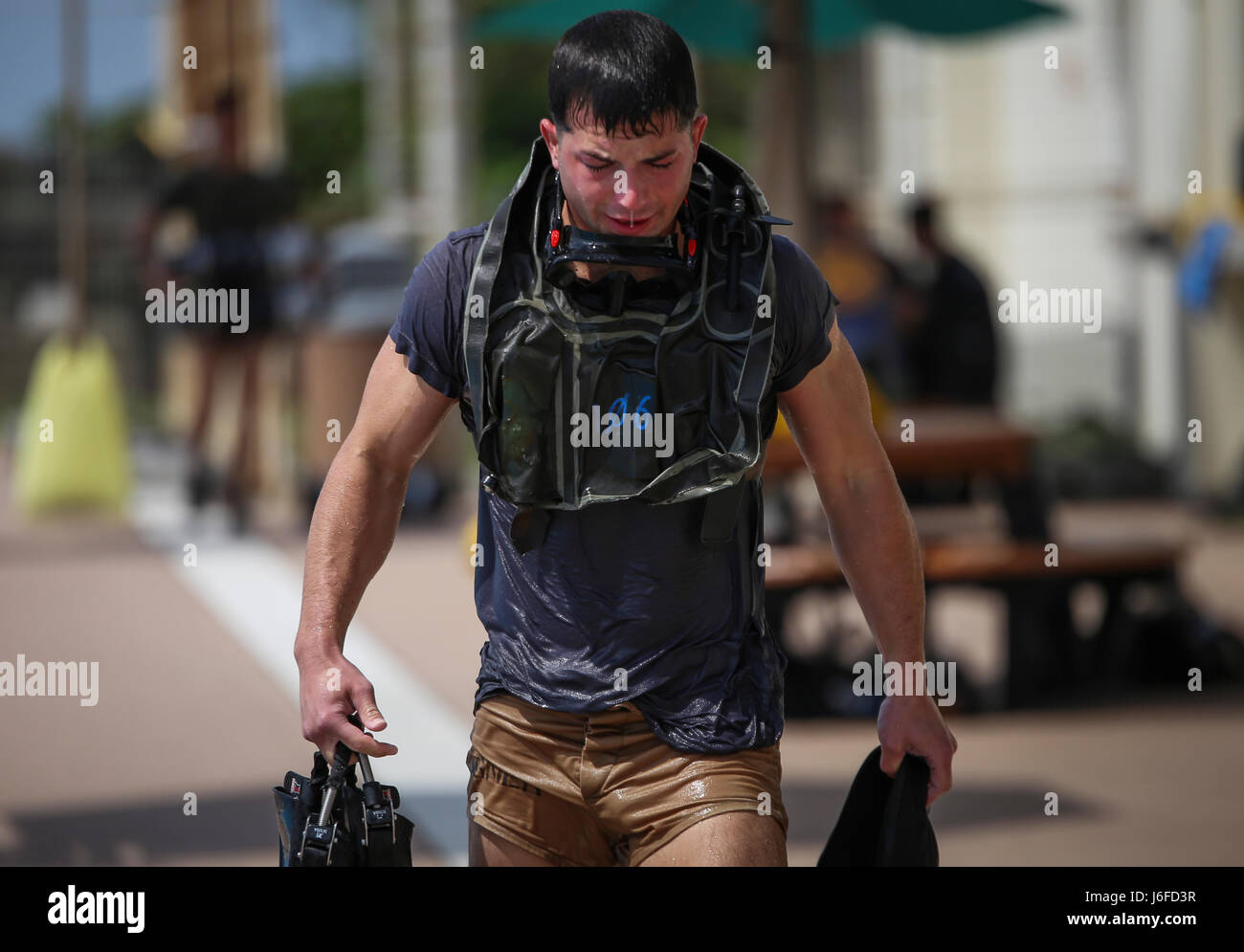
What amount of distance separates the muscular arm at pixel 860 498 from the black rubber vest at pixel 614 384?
5.8 inches

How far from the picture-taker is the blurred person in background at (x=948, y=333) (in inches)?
404

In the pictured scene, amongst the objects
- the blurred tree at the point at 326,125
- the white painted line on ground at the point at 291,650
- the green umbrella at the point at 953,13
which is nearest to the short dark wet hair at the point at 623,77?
the white painted line on ground at the point at 291,650

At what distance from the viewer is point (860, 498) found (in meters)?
2.93

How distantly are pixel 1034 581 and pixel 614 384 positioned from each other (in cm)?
514

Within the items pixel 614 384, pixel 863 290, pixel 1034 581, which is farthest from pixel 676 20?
pixel 614 384

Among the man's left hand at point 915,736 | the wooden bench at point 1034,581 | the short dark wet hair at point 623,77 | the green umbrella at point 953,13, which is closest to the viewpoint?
the short dark wet hair at point 623,77

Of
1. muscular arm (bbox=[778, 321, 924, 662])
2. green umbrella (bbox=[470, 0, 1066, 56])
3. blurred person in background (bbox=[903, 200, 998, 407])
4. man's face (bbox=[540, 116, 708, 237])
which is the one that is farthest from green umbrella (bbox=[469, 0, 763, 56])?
man's face (bbox=[540, 116, 708, 237])

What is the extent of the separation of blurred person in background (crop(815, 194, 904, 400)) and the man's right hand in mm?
5844

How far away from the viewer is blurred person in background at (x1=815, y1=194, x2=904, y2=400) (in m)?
9.28

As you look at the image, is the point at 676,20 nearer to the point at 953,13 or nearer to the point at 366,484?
the point at 953,13

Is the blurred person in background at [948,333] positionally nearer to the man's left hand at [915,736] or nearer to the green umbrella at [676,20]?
the green umbrella at [676,20]

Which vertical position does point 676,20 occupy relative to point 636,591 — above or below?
above

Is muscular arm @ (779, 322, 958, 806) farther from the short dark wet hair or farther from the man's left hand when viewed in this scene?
the short dark wet hair

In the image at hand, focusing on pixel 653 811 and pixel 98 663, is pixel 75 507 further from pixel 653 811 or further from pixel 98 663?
pixel 653 811
